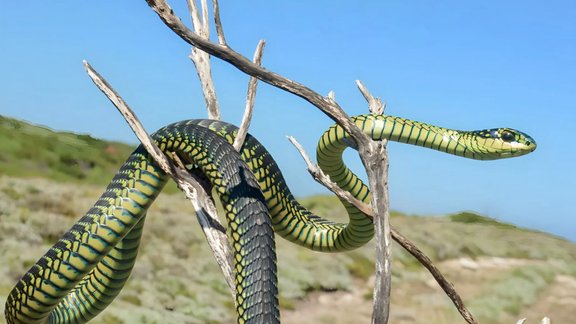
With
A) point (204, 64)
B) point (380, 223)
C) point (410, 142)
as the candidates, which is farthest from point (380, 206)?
point (204, 64)

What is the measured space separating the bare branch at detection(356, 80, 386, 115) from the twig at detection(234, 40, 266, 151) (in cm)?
104

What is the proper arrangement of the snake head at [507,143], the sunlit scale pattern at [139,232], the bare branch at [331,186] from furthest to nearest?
the snake head at [507,143], the sunlit scale pattern at [139,232], the bare branch at [331,186]

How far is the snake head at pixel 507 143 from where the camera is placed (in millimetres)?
6445

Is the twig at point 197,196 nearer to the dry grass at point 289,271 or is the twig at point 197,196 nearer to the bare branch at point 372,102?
the bare branch at point 372,102

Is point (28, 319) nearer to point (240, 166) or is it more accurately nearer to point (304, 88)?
point (240, 166)

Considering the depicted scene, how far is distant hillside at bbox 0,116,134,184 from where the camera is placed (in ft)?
81.6

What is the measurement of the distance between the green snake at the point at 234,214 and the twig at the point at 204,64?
0.55 metres

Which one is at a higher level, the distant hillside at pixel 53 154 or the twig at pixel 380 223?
the distant hillside at pixel 53 154

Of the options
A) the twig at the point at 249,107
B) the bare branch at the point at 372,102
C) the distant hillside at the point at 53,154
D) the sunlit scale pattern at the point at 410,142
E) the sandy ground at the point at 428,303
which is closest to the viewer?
the sunlit scale pattern at the point at 410,142

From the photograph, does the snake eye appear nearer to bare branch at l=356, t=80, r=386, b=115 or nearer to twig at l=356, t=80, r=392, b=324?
bare branch at l=356, t=80, r=386, b=115

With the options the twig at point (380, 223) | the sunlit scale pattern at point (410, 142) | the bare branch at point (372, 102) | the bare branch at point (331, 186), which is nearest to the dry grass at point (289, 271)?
the sunlit scale pattern at point (410, 142)

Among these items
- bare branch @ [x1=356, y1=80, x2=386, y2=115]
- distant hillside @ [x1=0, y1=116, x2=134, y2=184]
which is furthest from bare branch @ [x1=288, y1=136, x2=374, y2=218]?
distant hillside @ [x1=0, y1=116, x2=134, y2=184]

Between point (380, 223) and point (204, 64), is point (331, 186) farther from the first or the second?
point (204, 64)

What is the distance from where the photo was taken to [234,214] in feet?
17.7
